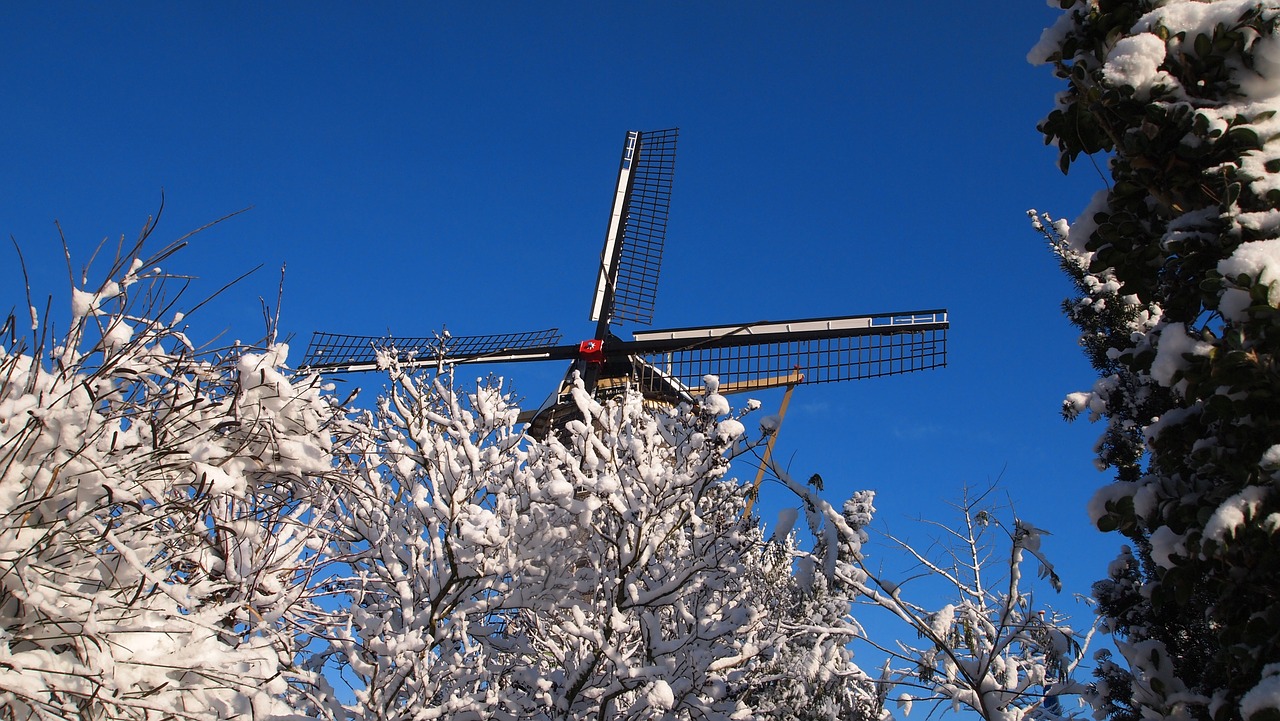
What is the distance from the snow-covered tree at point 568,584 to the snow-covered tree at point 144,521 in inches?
106

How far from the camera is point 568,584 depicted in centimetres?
890

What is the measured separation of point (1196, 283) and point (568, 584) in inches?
256

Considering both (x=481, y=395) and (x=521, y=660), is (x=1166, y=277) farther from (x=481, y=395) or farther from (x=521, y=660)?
(x=481, y=395)

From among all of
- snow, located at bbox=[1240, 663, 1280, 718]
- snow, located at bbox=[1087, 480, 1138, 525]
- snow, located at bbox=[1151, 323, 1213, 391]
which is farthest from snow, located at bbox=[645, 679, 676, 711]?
snow, located at bbox=[1151, 323, 1213, 391]

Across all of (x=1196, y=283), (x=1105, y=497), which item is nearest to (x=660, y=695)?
(x=1105, y=497)

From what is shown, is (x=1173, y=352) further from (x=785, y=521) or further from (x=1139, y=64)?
(x=785, y=521)

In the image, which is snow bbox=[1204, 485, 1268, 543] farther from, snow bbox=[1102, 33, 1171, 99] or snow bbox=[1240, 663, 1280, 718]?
snow bbox=[1102, 33, 1171, 99]

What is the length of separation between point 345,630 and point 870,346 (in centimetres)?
1521

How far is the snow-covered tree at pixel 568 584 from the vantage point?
7027 mm

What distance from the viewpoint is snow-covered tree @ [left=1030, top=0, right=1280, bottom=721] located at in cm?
329

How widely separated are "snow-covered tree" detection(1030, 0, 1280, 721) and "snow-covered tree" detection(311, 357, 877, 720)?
2.78 metres

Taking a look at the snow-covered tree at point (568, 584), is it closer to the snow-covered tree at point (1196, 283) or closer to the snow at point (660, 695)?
the snow at point (660, 695)

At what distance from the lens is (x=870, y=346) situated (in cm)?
1967

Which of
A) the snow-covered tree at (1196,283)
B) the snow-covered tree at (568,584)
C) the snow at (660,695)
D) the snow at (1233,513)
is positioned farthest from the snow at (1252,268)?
the snow at (660,695)
